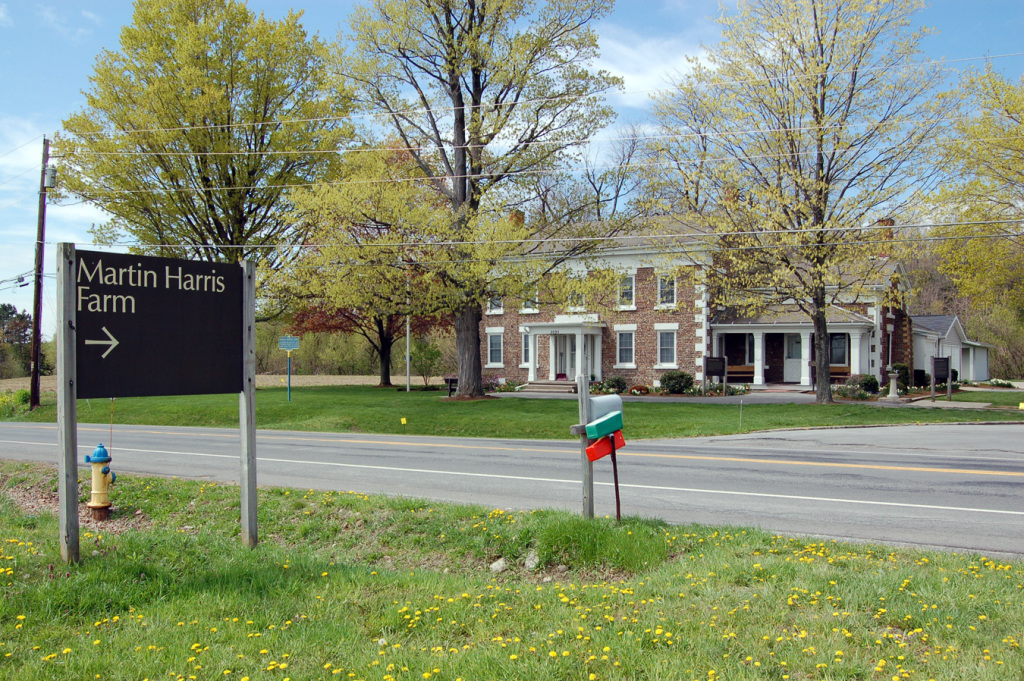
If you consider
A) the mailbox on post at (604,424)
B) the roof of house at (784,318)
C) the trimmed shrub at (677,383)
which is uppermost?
the roof of house at (784,318)

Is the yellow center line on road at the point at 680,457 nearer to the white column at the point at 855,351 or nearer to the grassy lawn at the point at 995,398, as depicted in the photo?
the grassy lawn at the point at 995,398

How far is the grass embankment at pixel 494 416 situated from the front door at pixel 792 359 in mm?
12973

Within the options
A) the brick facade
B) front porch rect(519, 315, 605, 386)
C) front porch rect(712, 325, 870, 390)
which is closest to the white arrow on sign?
the brick facade

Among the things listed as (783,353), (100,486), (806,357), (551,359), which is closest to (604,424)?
(100,486)

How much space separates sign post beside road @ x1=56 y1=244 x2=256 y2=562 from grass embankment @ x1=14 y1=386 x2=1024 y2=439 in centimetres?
1232

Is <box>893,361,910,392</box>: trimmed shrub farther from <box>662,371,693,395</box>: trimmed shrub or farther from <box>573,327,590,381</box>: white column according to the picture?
<box>573,327,590,381</box>: white column

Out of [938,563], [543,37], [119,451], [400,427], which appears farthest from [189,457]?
[543,37]

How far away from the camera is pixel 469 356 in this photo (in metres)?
27.7

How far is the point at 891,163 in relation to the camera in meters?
22.6

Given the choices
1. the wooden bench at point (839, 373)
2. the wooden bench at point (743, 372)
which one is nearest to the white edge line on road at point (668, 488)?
the wooden bench at point (743, 372)

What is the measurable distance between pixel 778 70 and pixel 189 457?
805 inches

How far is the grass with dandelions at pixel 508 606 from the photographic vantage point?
406 centimetres

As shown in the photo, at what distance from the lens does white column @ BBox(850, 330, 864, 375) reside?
1342 inches

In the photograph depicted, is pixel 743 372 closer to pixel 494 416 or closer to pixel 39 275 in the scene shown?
pixel 494 416
